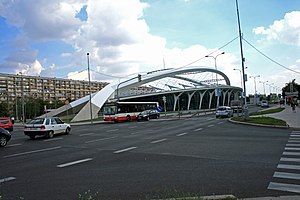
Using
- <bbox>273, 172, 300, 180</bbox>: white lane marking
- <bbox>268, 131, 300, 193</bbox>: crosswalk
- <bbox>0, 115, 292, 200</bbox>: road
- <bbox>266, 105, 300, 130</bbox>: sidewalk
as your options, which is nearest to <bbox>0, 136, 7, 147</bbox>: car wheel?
<bbox>0, 115, 292, 200</bbox>: road

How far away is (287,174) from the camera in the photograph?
710 cm

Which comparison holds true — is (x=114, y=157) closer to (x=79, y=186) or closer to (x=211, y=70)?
(x=79, y=186)

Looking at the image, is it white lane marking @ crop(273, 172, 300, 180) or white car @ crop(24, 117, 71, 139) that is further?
white car @ crop(24, 117, 71, 139)

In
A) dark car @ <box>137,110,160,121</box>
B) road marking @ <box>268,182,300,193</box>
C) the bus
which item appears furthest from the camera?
dark car @ <box>137,110,160,121</box>

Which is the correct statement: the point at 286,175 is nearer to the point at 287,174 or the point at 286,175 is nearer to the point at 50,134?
the point at 287,174

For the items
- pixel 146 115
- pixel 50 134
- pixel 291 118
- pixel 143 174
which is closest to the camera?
pixel 143 174

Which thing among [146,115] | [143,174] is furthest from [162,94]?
[143,174]

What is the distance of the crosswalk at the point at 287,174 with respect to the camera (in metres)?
6.01

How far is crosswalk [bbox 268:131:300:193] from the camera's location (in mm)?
6008

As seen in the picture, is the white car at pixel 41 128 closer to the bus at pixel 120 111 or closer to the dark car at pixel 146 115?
the bus at pixel 120 111

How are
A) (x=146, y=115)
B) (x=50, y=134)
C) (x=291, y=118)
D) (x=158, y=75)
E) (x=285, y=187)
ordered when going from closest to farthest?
(x=285, y=187)
(x=50, y=134)
(x=291, y=118)
(x=146, y=115)
(x=158, y=75)

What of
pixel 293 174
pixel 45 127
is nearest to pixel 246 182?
pixel 293 174

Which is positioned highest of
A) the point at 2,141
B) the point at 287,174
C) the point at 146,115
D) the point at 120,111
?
the point at 120,111

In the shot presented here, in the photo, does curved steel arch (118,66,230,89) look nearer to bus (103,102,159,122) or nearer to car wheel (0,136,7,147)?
bus (103,102,159,122)
